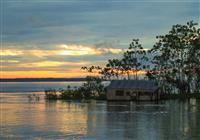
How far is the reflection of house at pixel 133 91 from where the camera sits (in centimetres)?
7556

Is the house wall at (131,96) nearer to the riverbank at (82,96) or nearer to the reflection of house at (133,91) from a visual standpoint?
the reflection of house at (133,91)

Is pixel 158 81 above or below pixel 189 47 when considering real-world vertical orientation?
below

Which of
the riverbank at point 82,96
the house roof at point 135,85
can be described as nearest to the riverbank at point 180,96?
the riverbank at point 82,96

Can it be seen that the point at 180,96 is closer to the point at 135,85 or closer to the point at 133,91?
the point at 135,85

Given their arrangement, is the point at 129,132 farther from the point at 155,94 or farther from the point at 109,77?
the point at 109,77

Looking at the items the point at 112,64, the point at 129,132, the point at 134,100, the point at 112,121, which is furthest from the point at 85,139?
the point at 112,64

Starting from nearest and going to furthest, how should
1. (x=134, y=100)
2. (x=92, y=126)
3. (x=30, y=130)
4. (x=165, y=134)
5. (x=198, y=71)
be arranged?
(x=165, y=134) < (x=30, y=130) < (x=92, y=126) < (x=134, y=100) < (x=198, y=71)

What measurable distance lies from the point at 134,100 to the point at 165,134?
46.6 m

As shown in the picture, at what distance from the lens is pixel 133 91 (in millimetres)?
76125

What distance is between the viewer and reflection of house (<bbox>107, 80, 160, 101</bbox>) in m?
75.6

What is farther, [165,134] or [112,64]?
[112,64]

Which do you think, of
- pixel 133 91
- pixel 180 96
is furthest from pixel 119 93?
pixel 180 96

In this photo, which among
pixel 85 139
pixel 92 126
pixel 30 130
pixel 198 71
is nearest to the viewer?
pixel 85 139

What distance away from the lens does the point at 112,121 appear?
38250 mm
